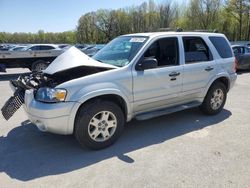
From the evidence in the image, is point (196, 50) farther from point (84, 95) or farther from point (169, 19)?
point (169, 19)

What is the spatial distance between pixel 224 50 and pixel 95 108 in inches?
141

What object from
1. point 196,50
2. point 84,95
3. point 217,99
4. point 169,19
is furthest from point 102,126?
point 169,19

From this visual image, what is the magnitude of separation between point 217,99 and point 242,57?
9.37 m

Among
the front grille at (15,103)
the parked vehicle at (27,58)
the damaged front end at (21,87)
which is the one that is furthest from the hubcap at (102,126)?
the parked vehicle at (27,58)

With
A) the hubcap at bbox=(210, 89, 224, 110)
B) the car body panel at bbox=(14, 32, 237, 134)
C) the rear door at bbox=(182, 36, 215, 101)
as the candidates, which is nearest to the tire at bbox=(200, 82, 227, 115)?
the hubcap at bbox=(210, 89, 224, 110)

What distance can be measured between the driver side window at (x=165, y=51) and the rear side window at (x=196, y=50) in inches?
10.4

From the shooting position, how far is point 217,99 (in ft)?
20.4

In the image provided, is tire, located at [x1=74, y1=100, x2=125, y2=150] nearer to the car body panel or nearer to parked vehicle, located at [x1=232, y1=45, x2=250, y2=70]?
the car body panel

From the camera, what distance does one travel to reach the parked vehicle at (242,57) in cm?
1442

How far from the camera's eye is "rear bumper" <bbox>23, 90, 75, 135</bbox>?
3.97 metres

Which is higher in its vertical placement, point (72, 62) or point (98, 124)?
point (72, 62)

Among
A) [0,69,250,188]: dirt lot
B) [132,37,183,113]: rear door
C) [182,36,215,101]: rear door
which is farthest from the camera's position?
[182,36,215,101]: rear door

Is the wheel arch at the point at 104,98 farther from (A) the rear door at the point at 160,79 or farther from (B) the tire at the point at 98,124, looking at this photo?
(A) the rear door at the point at 160,79

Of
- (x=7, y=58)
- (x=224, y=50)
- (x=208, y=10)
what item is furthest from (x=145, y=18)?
(x=224, y=50)
